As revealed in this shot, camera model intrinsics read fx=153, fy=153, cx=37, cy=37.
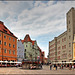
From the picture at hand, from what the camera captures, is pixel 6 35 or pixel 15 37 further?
pixel 15 37

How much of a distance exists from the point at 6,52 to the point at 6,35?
7.16 meters

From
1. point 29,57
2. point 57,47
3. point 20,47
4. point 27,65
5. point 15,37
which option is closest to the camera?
point 27,65

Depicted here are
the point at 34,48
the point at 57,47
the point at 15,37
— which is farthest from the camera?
the point at 34,48

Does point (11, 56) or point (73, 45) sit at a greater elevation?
point (73, 45)

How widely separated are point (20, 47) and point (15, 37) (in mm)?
25308

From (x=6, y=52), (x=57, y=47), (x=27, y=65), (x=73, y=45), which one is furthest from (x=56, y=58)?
(x=27, y=65)

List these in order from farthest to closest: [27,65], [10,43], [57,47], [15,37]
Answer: [57,47] → [15,37] → [10,43] → [27,65]

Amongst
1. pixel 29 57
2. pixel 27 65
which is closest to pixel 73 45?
pixel 27 65

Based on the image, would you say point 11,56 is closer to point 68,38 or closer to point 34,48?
point 68,38

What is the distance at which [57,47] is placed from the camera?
9031cm

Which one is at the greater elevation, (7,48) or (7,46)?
(7,46)

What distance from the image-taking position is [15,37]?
237ft

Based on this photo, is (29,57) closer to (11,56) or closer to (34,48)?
(34,48)

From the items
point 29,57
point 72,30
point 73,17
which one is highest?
point 73,17
